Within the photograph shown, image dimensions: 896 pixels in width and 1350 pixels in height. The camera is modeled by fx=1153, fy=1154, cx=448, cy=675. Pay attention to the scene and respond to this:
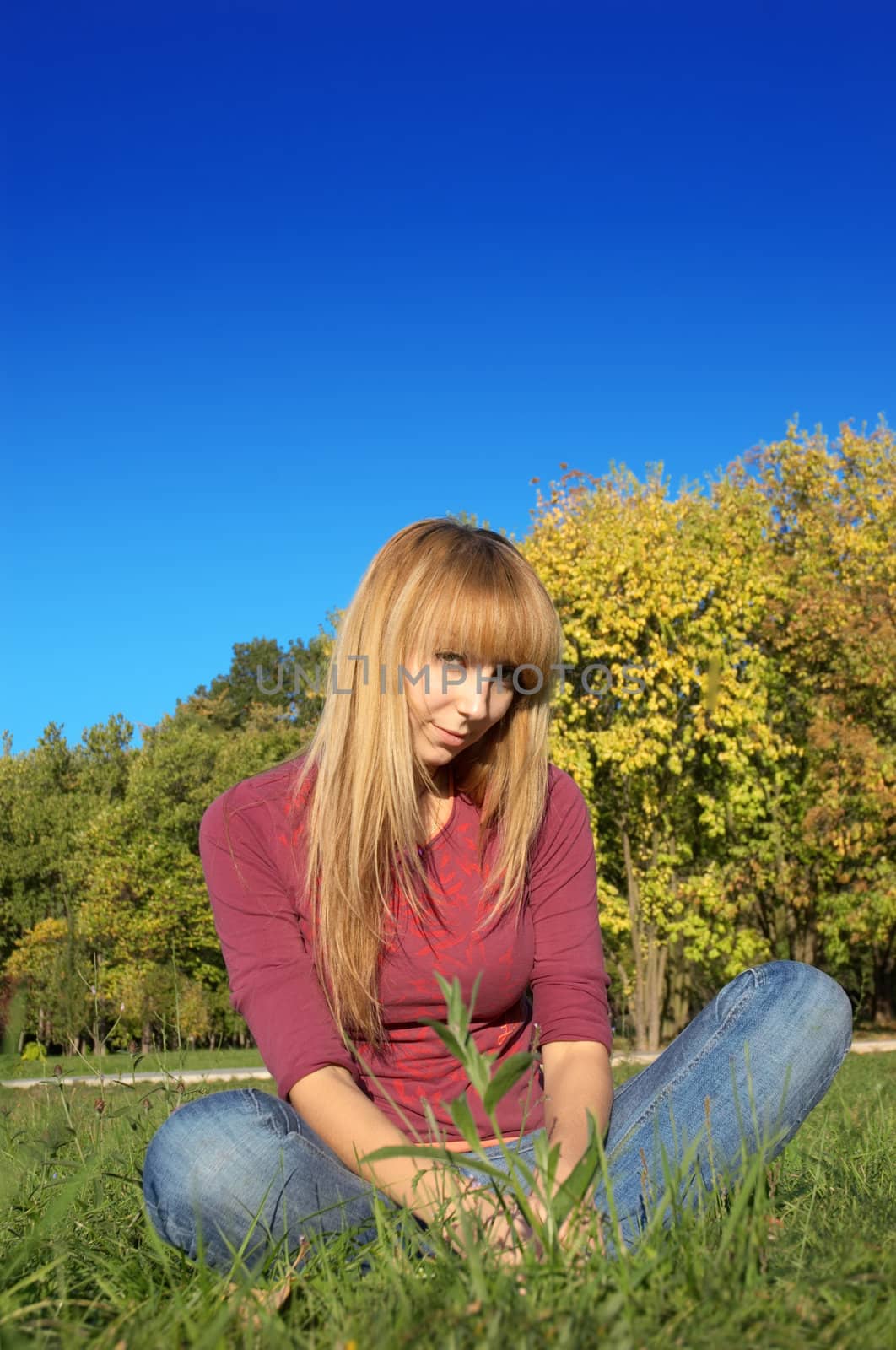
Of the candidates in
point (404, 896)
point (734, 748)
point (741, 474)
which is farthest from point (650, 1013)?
point (404, 896)

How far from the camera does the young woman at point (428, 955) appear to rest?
6.76 feet

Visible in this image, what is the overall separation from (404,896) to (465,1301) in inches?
51.6

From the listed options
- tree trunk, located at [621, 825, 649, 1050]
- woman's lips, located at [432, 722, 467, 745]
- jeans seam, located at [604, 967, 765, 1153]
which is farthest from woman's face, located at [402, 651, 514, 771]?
tree trunk, located at [621, 825, 649, 1050]

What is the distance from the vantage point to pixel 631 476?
21.4 meters

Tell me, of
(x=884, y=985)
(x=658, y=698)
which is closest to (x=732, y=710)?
(x=658, y=698)

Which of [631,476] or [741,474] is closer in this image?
[631,476]

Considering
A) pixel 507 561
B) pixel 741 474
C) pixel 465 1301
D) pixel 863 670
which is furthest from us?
pixel 741 474

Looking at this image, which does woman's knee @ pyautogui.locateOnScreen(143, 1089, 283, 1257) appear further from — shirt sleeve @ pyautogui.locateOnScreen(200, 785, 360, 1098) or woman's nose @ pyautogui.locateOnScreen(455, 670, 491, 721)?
woman's nose @ pyautogui.locateOnScreen(455, 670, 491, 721)

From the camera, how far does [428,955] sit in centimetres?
251

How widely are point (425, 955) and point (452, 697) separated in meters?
0.57

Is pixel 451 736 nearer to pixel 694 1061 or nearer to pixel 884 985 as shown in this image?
pixel 694 1061

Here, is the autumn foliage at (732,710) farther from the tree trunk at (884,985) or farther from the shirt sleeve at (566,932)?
the shirt sleeve at (566,932)

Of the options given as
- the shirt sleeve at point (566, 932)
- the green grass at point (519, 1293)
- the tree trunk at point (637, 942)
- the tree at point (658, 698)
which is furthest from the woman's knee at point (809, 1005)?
the tree trunk at point (637, 942)

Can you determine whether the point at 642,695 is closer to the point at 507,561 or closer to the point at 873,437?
the point at 873,437
